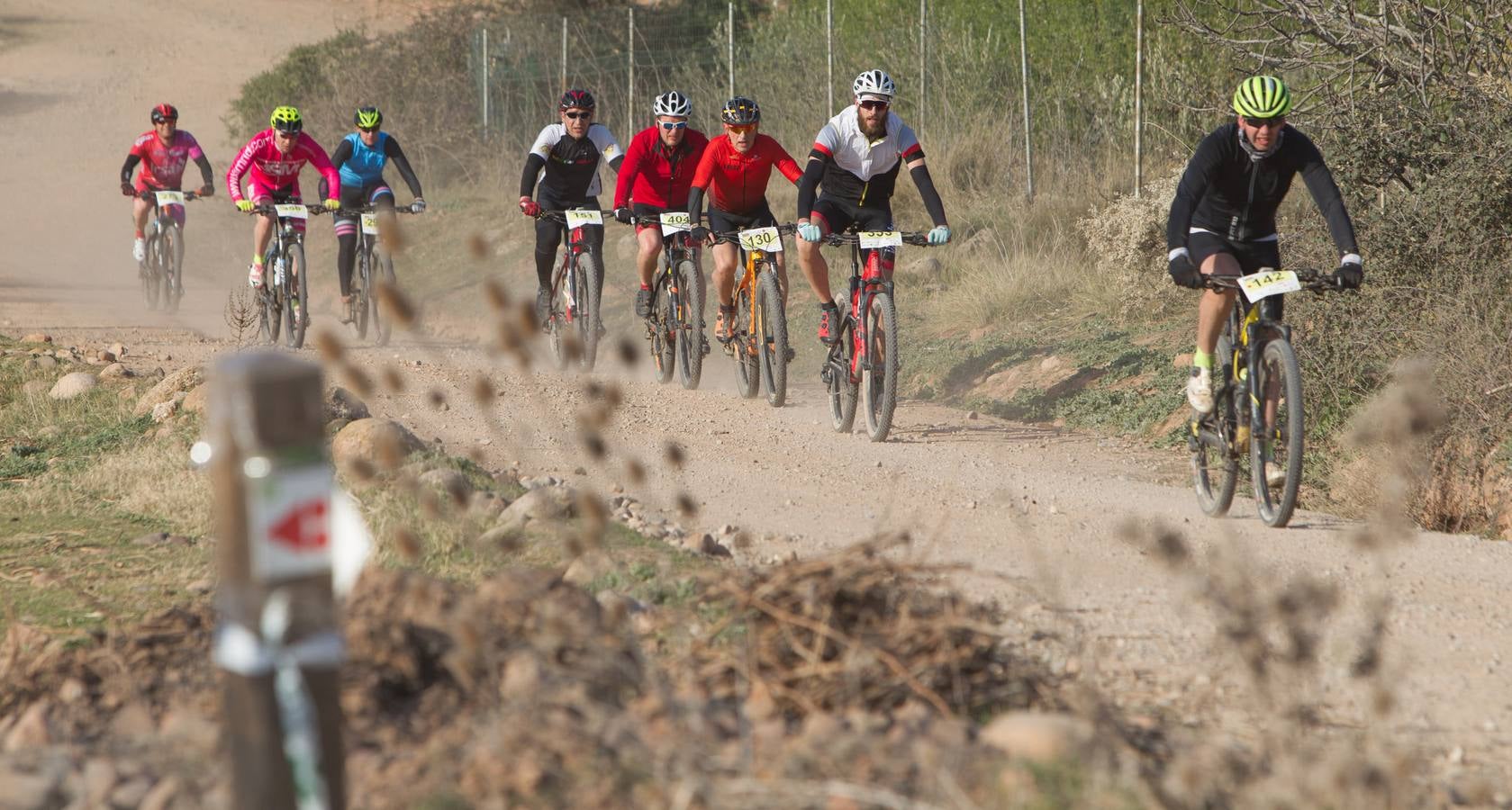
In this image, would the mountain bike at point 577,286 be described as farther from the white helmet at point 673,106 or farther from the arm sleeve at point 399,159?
the arm sleeve at point 399,159

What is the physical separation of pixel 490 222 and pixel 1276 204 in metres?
13.2

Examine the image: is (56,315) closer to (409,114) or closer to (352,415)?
(409,114)

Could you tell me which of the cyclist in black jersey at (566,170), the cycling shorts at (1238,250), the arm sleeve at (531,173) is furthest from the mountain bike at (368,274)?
the cycling shorts at (1238,250)

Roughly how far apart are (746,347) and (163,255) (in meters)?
8.71

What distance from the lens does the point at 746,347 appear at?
35.0 ft

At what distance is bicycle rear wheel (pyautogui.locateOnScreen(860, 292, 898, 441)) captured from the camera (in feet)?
28.9

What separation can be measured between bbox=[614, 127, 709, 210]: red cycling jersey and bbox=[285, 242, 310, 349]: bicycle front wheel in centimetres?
359

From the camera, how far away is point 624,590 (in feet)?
16.3

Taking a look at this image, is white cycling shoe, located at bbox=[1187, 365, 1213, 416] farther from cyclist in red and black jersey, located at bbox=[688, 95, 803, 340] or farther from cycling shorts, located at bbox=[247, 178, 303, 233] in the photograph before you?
cycling shorts, located at bbox=[247, 178, 303, 233]

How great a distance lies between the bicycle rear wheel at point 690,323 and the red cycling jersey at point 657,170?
61 cm

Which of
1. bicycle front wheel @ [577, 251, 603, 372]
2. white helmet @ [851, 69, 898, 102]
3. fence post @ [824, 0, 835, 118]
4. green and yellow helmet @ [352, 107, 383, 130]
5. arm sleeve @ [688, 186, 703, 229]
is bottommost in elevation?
bicycle front wheel @ [577, 251, 603, 372]

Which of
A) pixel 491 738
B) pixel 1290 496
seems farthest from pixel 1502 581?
pixel 491 738

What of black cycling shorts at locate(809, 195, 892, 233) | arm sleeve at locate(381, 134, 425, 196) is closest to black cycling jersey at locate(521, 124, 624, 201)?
arm sleeve at locate(381, 134, 425, 196)

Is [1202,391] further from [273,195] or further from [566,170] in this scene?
[273,195]
